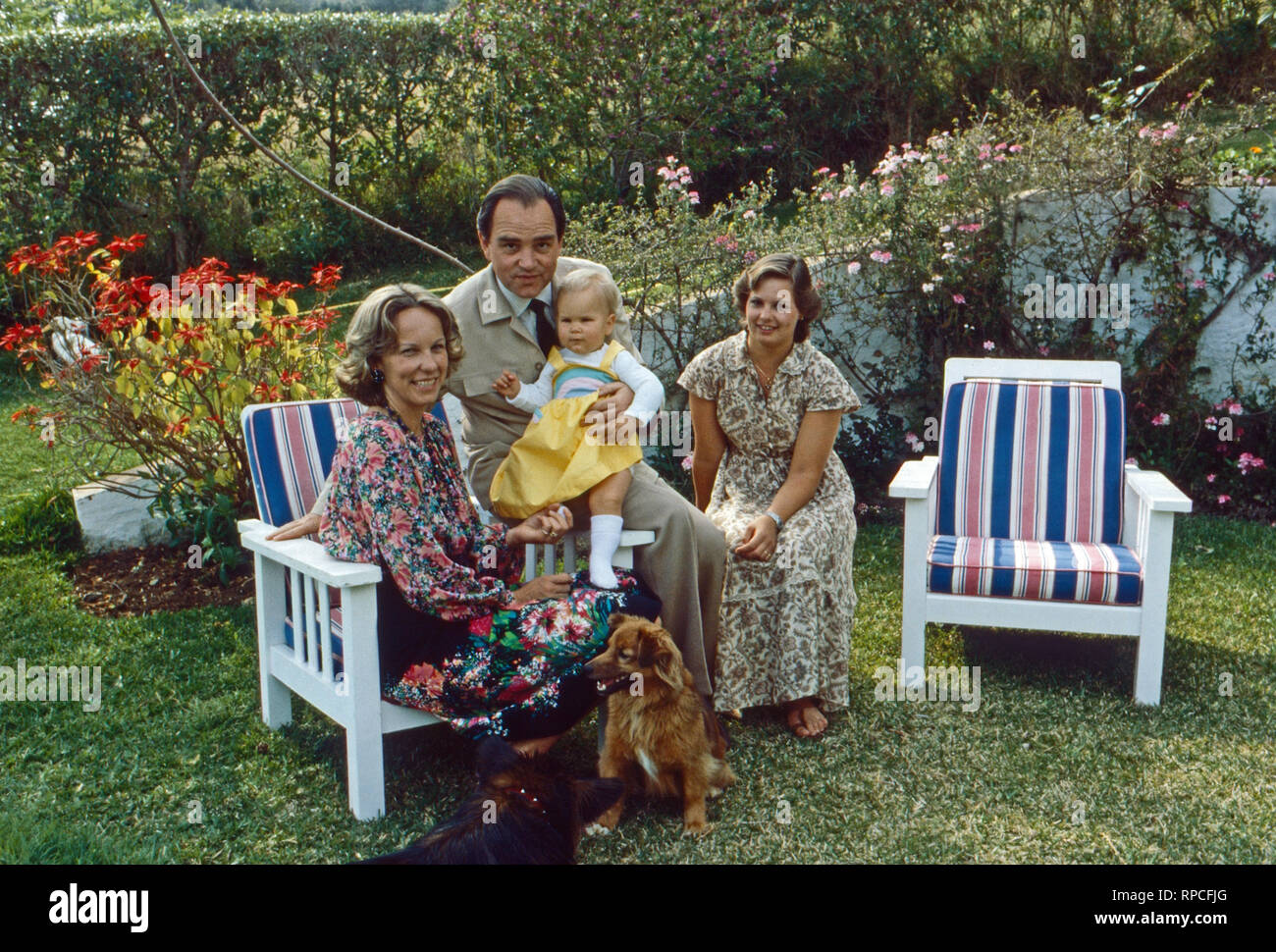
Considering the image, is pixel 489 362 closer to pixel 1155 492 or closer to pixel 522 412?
pixel 522 412

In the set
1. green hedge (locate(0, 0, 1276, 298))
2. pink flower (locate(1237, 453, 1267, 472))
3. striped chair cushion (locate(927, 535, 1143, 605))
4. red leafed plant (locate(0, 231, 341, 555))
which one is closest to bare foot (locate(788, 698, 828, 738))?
striped chair cushion (locate(927, 535, 1143, 605))

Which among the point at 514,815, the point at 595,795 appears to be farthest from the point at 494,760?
the point at 595,795

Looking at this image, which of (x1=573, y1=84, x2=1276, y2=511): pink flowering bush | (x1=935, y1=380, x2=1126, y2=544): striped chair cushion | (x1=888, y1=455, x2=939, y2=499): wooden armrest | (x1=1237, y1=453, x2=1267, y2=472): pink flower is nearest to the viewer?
(x1=888, y1=455, x2=939, y2=499): wooden armrest

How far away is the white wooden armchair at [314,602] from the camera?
2.94m

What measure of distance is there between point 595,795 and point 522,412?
1517 millimetres

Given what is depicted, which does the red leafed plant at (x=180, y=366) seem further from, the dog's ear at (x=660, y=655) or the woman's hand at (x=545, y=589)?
the dog's ear at (x=660, y=655)

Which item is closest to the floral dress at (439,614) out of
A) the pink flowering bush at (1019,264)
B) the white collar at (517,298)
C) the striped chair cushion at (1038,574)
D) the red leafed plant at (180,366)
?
the white collar at (517,298)

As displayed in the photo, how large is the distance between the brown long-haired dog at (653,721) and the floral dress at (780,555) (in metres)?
0.59

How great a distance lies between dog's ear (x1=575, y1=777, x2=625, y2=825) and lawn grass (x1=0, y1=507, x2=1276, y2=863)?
338 millimetres

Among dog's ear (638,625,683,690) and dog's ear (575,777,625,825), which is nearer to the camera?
dog's ear (575,777,625,825)

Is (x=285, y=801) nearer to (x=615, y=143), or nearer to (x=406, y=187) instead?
(x=615, y=143)

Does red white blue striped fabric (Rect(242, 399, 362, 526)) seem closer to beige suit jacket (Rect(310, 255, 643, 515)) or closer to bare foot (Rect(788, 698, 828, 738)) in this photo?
beige suit jacket (Rect(310, 255, 643, 515))

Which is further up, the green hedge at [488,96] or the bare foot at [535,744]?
the green hedge at [488,96]

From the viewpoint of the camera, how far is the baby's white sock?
3.26m
